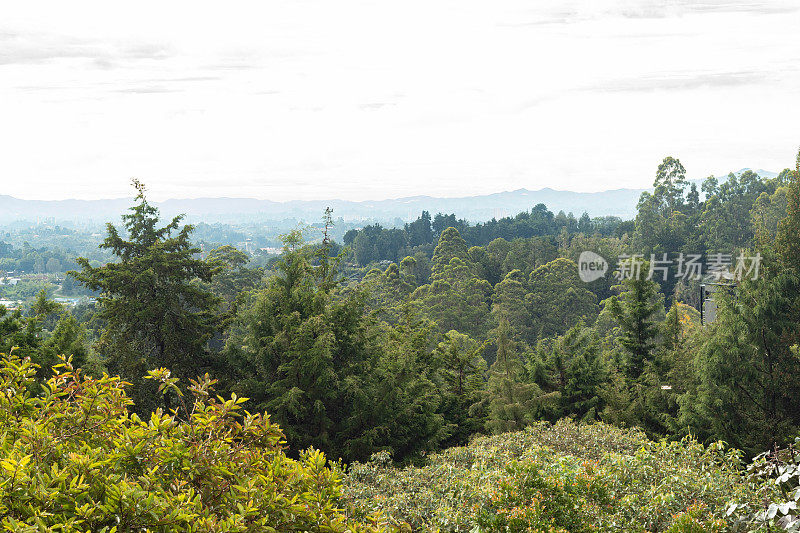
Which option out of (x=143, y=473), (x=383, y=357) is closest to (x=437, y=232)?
(x=383, y=357)

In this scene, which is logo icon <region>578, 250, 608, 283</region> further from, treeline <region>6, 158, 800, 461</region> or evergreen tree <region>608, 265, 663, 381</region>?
treeline <region>6, 158, 800, 461</region>

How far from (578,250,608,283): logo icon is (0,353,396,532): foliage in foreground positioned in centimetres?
3999

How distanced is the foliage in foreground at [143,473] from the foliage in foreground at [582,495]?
113 centimetres

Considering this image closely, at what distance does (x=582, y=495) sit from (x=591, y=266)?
130 ft

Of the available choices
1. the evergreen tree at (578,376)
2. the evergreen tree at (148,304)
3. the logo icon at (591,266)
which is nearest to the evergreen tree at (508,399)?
the evergreen tree at (578,376)

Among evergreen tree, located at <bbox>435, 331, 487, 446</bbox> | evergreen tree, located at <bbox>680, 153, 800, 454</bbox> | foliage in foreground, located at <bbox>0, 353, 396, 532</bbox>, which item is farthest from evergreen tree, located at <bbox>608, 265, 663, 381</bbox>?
foliage in foreground, located at <bbox>0, 353, 396, 532</bbox>

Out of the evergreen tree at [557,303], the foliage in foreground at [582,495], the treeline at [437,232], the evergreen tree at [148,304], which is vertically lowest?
the evergreen tree at [557,303]

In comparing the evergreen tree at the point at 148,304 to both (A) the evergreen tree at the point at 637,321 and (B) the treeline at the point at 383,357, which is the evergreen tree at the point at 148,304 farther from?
(A) the evergreen tree at the point at 637,321

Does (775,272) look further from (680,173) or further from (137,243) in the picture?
(680,173)

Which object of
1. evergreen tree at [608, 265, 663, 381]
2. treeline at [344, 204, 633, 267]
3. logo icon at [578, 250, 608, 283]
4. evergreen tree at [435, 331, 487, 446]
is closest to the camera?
evergreen tree at [435, 331, 487, 446]

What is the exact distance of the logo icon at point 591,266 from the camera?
134 feet

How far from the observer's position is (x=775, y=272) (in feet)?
37.3

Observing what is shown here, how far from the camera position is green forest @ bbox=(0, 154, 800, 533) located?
8.08 feet

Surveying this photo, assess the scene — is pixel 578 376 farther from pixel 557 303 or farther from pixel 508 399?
pixel 557 303
